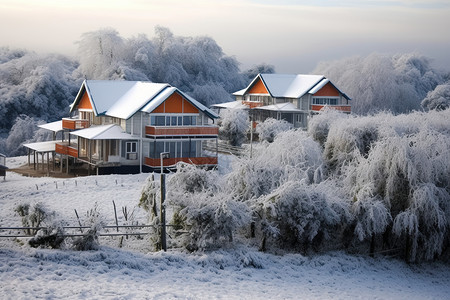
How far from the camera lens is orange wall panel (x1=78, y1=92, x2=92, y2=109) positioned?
4772 cm

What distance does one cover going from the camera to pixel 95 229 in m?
22.8

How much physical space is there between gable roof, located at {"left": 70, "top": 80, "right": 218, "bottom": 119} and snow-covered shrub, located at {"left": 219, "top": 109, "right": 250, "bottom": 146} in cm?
914

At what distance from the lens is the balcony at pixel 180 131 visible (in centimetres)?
4250

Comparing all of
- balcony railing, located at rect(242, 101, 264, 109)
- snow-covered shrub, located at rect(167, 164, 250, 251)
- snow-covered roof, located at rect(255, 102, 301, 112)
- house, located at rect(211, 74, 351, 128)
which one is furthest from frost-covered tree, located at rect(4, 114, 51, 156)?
snow-covered shrub, located at rect(167, 164, 250, 251)

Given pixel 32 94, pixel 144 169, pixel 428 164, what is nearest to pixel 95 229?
pixel 428 164

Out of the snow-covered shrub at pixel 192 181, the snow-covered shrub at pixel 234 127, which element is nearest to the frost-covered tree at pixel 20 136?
the snow-covered shrub at pixel 234 127

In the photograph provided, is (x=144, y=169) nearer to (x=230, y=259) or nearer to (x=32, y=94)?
(x=230, y=259)

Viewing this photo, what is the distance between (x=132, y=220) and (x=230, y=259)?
19.8 ft

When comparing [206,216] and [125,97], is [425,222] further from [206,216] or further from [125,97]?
[125,97]

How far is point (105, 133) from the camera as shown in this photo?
4259 centimetres

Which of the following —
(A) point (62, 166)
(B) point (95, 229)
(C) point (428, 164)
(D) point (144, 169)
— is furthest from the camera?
(A) point (62, 166)

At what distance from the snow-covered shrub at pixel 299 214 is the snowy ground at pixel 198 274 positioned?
960 millimetres

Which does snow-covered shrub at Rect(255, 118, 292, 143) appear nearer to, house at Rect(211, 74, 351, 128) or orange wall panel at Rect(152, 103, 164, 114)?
house at Rect(211, 74, 351, 128)

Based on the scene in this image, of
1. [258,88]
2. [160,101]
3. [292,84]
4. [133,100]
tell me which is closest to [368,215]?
[160,101]
